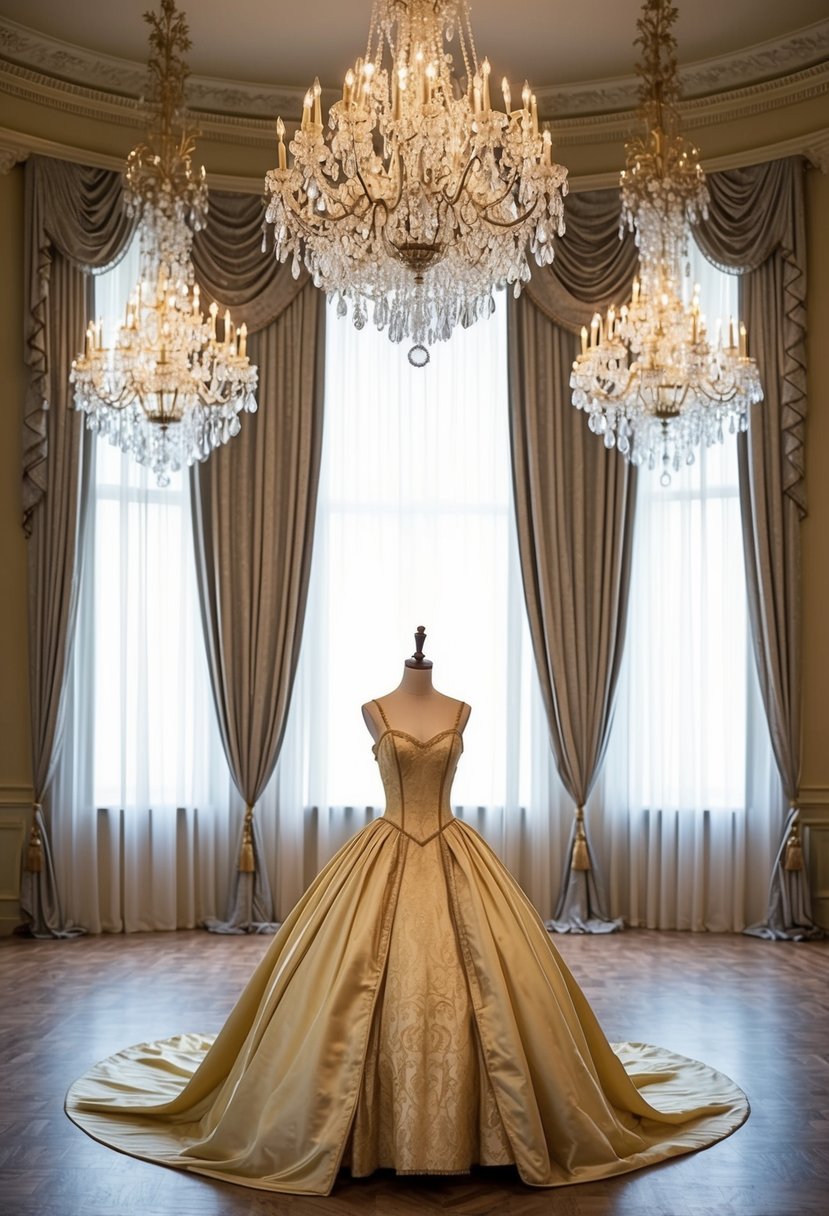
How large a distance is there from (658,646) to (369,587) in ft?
5.48

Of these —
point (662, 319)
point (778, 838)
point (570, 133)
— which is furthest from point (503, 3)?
point (778, 838)

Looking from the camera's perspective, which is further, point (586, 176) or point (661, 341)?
point (586, 176)

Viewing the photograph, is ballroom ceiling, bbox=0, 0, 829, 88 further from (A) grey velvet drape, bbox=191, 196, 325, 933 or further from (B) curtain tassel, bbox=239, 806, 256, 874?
(B) curtain tassel, bbox=239, 806, 256, 874

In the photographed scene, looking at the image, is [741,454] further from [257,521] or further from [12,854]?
[12,854]

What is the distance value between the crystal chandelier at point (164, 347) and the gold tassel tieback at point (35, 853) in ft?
6.78

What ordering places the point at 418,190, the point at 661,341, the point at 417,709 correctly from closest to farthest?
the point at 417,709 → the point at 418,190 → the point at 661,341

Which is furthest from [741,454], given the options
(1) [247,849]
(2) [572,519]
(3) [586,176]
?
(1) [247,849]

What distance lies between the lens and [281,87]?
7.54m

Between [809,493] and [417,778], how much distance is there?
409 cm

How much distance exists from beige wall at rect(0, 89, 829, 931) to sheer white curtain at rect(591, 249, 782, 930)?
0.28 m

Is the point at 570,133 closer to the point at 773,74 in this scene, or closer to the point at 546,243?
the point at 773,74

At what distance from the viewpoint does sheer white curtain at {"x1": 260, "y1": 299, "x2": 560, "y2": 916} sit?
7.50 meters

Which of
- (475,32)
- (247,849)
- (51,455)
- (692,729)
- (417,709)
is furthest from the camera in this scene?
(692,729)

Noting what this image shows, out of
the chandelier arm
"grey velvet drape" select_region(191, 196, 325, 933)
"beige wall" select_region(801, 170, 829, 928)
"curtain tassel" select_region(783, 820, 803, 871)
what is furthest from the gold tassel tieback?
the chandelier arm
